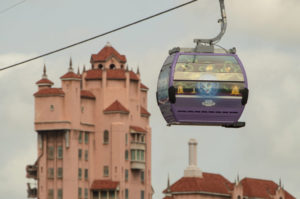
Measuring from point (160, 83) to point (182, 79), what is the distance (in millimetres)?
1447

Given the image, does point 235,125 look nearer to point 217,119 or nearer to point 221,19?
point 217,119

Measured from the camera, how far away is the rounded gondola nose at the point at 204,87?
40.0 meters

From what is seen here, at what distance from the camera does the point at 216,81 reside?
39.9m

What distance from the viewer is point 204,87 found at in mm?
39938

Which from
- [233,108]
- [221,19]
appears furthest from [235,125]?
[221,19]

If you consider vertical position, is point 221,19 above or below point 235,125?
above

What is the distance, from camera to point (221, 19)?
39.8 metres

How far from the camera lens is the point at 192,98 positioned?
132 feet

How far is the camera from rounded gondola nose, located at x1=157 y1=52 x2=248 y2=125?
40.0m

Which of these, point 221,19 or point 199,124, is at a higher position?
point 221,19

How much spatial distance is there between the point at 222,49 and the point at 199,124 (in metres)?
2.46

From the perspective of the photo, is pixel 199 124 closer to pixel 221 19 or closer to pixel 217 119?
pixel 217 119

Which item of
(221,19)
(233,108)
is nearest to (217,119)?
(233,108)

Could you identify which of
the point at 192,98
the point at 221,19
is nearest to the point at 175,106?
the point at 192,98
